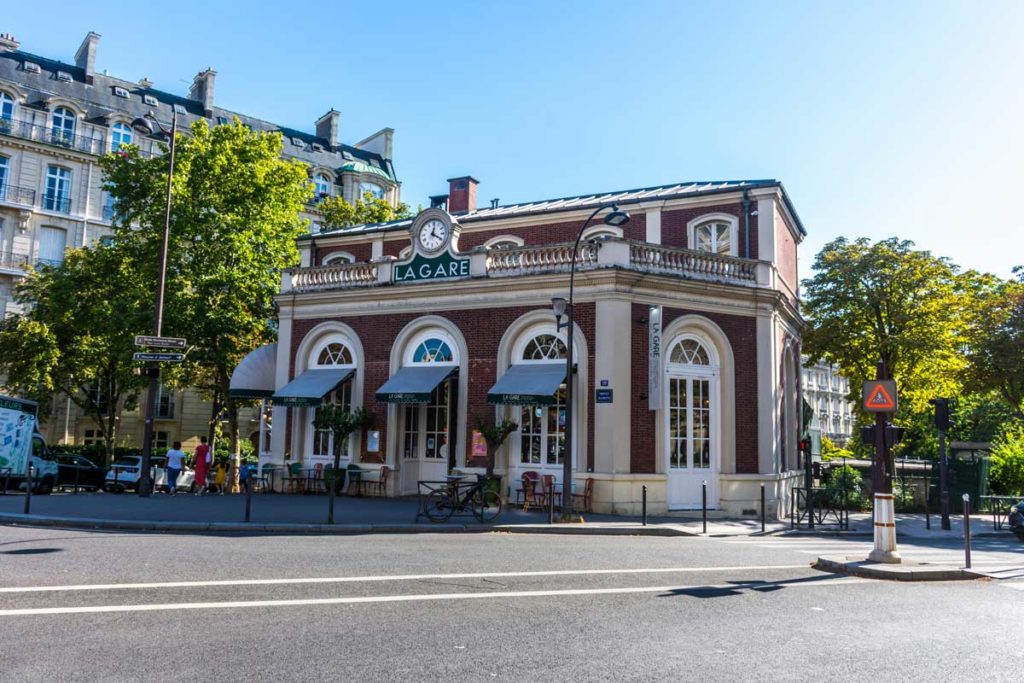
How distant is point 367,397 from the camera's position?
21.7 meters

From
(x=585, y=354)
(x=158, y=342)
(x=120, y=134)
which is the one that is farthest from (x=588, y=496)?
(x=120, y=134)

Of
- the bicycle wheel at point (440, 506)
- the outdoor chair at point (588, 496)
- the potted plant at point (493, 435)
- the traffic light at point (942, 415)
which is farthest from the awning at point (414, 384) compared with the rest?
the traffic light at point (942, 415)

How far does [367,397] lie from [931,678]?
58.0 feet

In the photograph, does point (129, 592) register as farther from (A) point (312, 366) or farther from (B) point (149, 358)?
(A) point (312, 366)

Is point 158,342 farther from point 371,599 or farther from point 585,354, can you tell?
point 371,599

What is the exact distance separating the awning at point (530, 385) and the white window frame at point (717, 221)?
5.96 m

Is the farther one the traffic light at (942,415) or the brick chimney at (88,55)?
the brick chimney at (88,55)

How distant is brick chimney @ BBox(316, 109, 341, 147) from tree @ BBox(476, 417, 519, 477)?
4290cm

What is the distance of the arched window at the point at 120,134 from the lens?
147 feet

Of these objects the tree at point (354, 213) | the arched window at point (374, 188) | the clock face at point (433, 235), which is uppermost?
the arched window at point (374, 188)

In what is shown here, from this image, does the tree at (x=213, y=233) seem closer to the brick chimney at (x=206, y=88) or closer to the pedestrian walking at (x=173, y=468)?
the pedestrian walking at (x=173, y=468)

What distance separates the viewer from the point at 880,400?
11.5 meters

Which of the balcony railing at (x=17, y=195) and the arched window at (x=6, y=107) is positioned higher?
the arched window at (x=6, y=107)

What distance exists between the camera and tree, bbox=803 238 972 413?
26.5 metres
